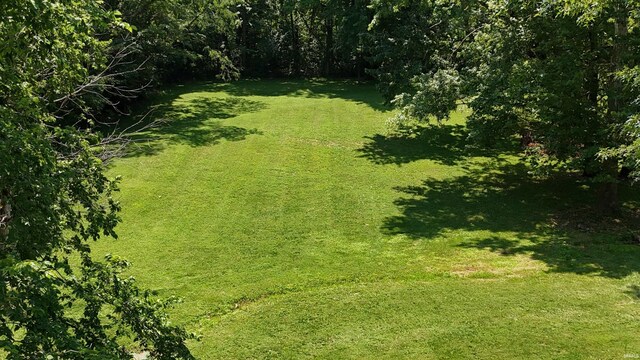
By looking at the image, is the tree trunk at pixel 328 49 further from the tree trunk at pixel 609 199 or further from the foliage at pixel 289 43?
the tree trunk at pixel 609 199

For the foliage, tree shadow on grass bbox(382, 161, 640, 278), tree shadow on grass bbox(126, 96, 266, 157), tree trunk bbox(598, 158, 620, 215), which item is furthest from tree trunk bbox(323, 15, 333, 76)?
tree trunk bbox(598, 158, 620, 215)

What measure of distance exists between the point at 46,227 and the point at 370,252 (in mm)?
7882

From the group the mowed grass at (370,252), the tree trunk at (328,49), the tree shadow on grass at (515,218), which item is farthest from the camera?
the tree trunk at (328,49)

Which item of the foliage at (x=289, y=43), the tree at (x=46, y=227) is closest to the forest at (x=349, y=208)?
the tree at (x=46, y=227)

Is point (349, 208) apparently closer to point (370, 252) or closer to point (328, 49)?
point (370, 252)

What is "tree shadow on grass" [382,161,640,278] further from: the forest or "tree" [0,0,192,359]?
"tree" [0,0,192,359]

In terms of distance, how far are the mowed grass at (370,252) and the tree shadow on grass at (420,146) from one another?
0.46 ft

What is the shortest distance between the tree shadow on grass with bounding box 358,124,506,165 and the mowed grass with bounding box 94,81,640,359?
140mm

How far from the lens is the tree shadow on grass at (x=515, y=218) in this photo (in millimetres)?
10859

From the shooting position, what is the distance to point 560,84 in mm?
12141

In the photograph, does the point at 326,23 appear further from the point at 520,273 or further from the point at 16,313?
the point at 16,313

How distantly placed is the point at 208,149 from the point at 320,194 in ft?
20.4

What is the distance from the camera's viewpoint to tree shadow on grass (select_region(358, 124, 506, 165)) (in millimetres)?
19062

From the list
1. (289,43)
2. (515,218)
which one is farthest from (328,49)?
(515,218)
